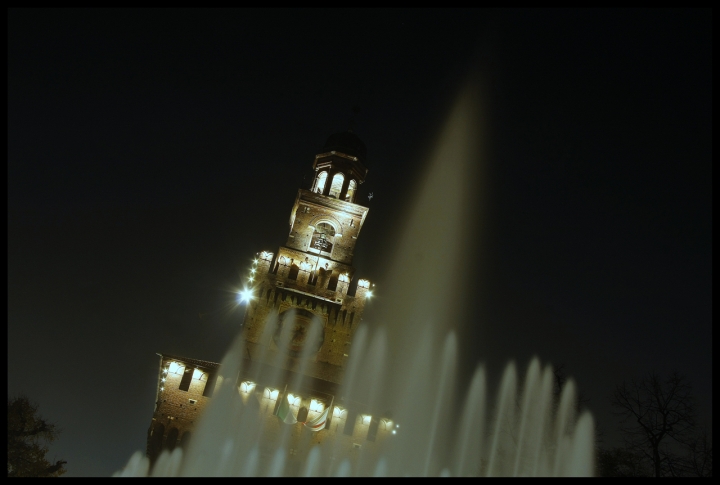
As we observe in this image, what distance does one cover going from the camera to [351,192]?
54.0 meters

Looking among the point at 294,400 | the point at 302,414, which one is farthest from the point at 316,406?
the point at 294,400

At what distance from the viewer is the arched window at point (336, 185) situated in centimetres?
5359

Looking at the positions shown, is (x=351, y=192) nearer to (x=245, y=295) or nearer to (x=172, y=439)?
(x=245, y=295)

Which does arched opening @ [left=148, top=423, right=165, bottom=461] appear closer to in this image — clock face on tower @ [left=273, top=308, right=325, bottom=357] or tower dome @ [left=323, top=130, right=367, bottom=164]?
clock face on tower @ [left=273, top=308, right=325, bottom=357]

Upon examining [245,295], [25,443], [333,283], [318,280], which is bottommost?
[25,443]

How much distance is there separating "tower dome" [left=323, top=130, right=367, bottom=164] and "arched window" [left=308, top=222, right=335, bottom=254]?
29.3 feet

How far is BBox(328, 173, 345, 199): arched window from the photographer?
53588mm

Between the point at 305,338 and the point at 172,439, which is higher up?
the point at 305,338

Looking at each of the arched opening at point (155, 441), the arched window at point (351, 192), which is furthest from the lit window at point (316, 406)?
the arched window at point (351, 192)

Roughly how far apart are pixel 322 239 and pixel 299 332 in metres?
9.89

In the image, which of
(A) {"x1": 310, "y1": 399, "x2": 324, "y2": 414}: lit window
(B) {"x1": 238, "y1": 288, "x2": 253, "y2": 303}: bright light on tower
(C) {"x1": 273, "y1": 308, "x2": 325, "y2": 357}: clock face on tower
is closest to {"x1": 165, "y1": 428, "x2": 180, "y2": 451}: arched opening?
(A) {"x1": 310, "y1": 399, "x2": 324, "y2": 414}: lit window

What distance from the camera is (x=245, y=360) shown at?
1604 inches
